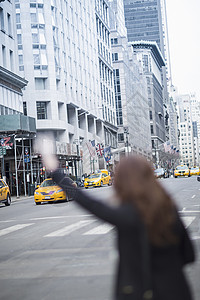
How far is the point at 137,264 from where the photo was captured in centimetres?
320

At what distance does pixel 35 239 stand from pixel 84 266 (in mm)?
4163

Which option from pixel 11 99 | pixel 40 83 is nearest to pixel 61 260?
pixel 11 99

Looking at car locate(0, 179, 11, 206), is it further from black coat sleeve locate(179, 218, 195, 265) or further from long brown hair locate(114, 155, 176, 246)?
long brown hair locate(114, 155, 176, 246)

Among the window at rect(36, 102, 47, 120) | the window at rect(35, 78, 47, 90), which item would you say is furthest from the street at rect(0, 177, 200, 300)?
the window at rect(35, 78, 47, 90)

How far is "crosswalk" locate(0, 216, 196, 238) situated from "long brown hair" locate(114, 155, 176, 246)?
9754mm

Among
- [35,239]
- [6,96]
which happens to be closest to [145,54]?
[6,96]

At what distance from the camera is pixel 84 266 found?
868cm

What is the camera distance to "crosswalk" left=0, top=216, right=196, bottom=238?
13.3m

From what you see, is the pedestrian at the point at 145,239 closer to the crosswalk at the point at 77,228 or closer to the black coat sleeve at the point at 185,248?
the black coat sleeve at the point at 185,248

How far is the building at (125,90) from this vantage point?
393 ft

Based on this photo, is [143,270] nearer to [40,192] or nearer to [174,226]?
[174,226]

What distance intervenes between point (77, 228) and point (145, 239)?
11.5 m

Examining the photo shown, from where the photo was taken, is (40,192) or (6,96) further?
(6,96)

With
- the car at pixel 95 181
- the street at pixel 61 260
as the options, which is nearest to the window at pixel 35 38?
the car at pixel 95 181
